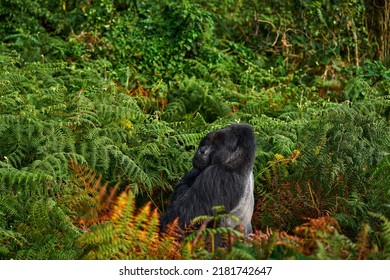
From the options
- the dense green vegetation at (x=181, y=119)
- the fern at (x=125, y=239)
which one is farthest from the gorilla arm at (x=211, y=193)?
the fern at (x=125, y=239)

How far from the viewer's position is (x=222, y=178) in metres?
4.84

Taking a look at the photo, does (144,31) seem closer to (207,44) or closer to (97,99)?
(207,44)

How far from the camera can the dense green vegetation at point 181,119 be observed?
4.34 meters

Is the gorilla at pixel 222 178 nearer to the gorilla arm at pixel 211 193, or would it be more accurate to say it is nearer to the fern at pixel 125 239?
the gorilla arm at pixel 211 193

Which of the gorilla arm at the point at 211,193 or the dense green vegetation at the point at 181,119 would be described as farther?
the gorilla arm at the point at 211,193

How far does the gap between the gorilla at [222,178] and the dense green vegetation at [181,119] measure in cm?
27

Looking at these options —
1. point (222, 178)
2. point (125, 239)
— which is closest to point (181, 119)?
point (222, 178)

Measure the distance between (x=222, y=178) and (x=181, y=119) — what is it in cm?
311

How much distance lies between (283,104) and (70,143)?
10.5ft

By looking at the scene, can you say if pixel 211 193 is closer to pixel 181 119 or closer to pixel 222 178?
pixel 222 178

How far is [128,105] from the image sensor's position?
273 inches

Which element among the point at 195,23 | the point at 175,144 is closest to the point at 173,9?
the point at 195,23

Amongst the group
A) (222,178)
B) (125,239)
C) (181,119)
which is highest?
(222,178)

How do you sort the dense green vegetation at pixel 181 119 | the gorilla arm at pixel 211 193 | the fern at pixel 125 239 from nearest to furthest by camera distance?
the fern at pixel 125 239 → the dense green vegetation at pixel 181 119 → the gorilla arm at pixel 211 193
